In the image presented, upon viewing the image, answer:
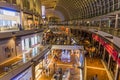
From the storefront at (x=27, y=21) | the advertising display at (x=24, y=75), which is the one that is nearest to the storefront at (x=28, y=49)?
the advertising display at (x=24, y=75)

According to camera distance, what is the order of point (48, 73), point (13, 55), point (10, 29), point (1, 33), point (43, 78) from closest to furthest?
point (1, 33) → point (10, 29) → point (13, 55) → point (43, 78) → point (48, 73)

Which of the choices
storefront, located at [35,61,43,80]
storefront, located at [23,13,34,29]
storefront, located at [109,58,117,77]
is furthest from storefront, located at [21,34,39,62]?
storefront, located at [109,58,117,77]

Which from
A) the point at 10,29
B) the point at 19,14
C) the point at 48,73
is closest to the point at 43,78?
the point at 48,73

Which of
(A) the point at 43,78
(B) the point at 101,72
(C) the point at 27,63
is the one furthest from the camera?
(A) the point at 43,78

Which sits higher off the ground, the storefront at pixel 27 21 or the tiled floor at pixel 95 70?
the storefront at pixel 27 21

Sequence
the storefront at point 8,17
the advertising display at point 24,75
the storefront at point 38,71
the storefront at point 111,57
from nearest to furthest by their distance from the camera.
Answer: the storefront at point 111,57 < the advertising display at point 24,75 < the storefront at point 38,71 < the storefront at point 8,17

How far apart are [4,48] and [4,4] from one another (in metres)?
4.84

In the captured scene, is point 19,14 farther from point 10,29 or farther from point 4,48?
point 4,48

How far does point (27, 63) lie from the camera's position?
40.2ft

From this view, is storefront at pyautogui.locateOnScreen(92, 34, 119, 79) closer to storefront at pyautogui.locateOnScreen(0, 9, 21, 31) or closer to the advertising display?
the advertising display

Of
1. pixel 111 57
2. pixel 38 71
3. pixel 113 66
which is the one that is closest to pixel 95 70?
pixel 113 66

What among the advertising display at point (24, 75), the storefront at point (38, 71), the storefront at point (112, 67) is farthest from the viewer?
the storefront at point (38, 71)

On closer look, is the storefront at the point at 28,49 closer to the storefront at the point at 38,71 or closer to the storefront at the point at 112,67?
the storefront at the point at 38,71

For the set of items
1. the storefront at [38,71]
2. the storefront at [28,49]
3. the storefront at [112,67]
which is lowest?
the storefront at [38,71]
